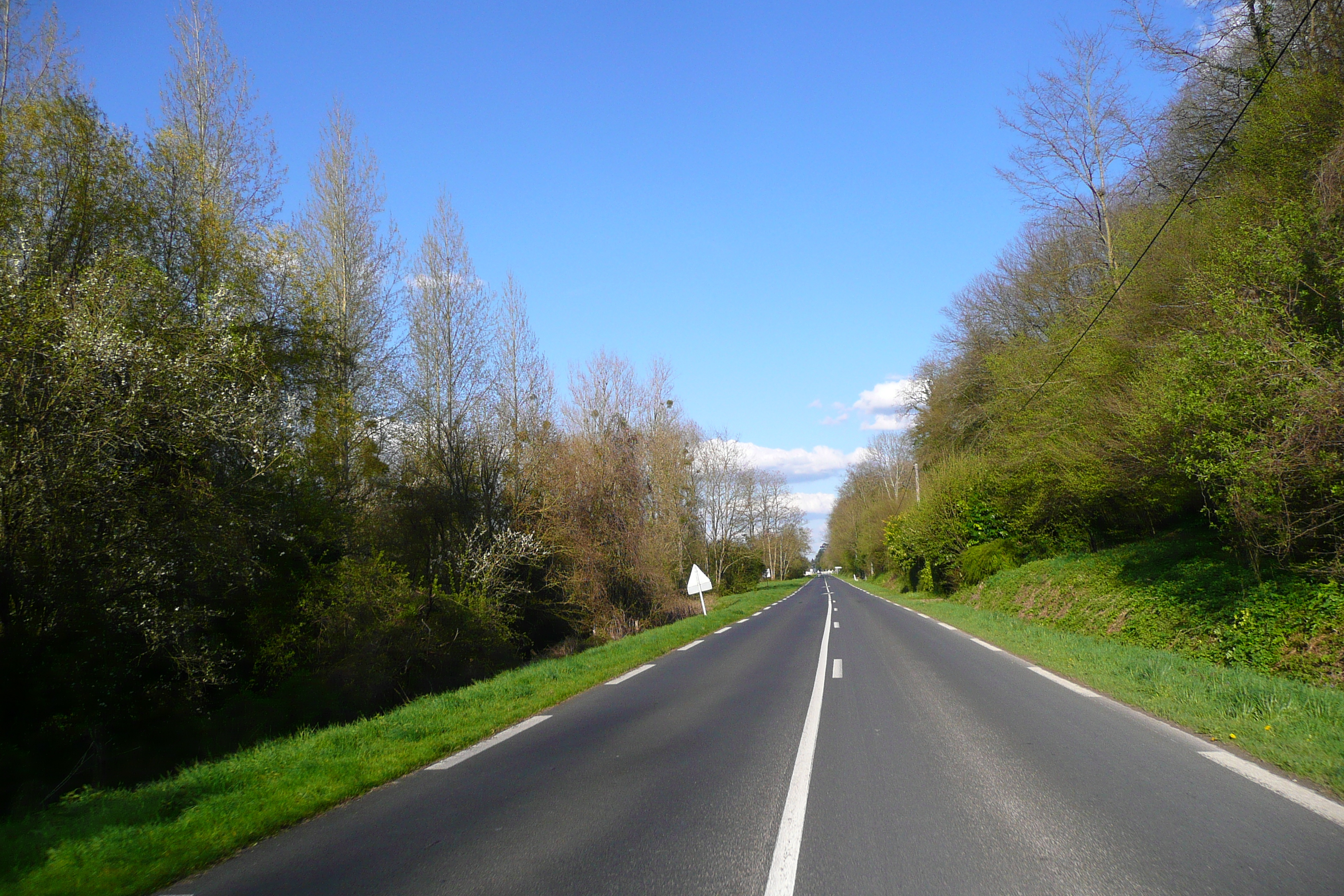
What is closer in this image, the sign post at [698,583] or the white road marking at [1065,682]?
the white road marking at [1065,682]

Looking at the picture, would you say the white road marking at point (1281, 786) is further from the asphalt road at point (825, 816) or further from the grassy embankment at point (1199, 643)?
the grassy embankment at point (1199, 643)

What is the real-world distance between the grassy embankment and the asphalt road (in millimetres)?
609

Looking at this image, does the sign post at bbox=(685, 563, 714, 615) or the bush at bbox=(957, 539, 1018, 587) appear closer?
the sign post at bbox=(685, 563, 714, 615)

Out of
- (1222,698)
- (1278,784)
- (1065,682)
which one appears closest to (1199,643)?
(1065,682)

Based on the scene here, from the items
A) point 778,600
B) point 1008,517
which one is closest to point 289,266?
point 1008,517

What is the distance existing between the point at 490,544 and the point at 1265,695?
16072 millimetres

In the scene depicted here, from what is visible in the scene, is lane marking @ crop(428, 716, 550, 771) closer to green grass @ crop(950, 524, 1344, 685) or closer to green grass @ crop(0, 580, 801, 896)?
green grass @ crop(0, 580, 801, 896)

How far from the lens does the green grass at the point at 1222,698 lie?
18.7 feet

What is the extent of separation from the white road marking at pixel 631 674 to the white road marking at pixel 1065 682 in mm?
5806

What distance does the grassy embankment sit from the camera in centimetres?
645

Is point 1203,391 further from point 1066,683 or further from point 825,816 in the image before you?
point 825,816

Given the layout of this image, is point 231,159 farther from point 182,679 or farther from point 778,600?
point 778,600

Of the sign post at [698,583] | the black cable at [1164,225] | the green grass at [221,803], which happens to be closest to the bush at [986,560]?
the black cable at [1164,225]

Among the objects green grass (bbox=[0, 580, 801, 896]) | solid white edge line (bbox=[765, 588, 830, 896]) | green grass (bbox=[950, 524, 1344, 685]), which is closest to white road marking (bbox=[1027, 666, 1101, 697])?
green grass (bbox=[950, 524, 1344, 685])
